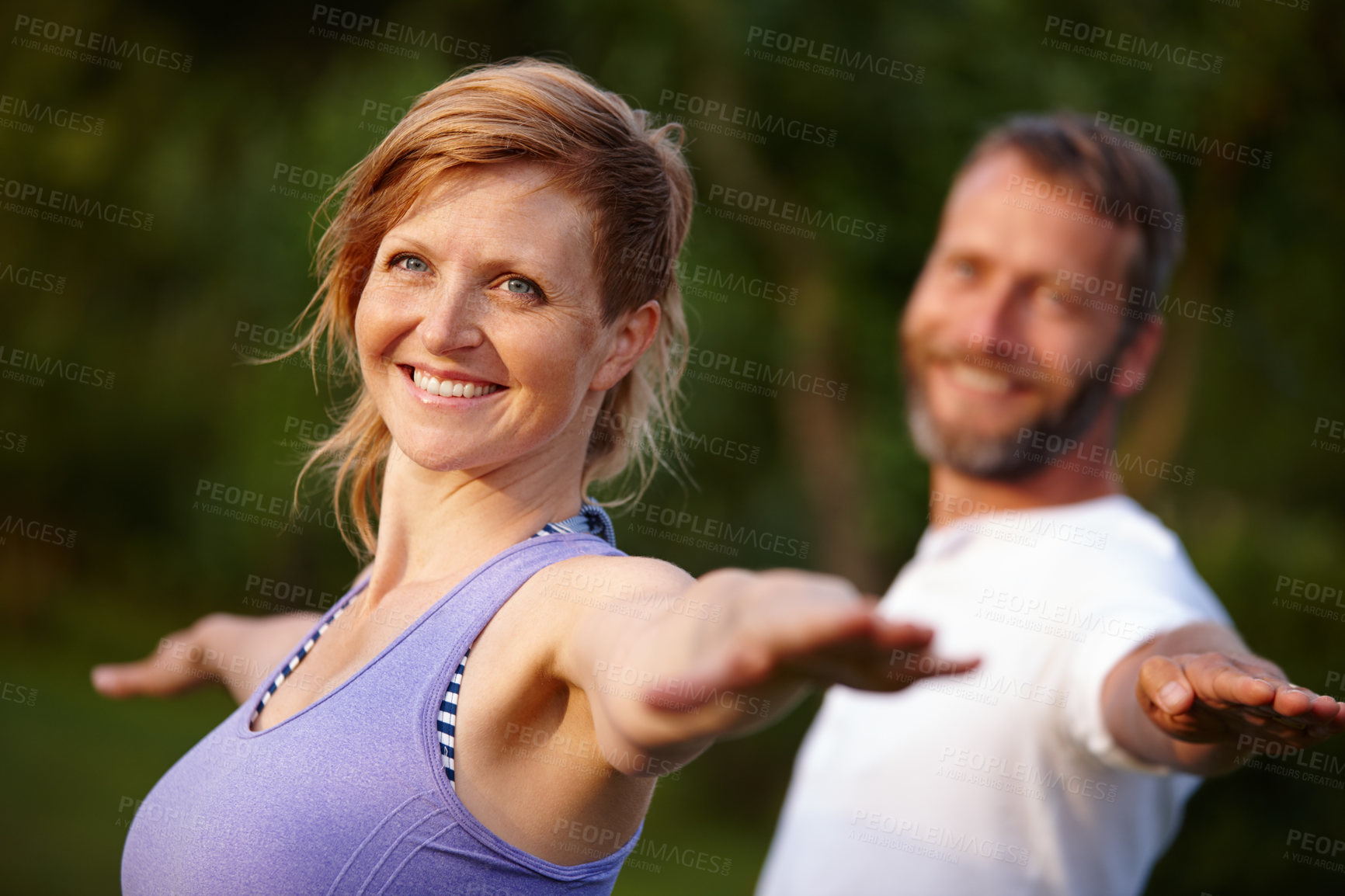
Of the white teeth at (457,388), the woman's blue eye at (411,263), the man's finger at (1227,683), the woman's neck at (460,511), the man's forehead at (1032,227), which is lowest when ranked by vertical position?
the woman's neck at (460,511)

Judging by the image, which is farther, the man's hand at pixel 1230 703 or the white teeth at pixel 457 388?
the white teeth at pixel 457 388

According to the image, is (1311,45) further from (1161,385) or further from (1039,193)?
(1039,193)

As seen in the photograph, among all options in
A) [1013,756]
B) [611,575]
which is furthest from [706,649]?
[1013,756]

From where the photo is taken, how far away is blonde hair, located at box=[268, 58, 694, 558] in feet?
5.29

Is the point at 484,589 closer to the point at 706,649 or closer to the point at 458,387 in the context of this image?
the point at 458,387

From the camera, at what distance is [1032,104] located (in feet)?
24.4

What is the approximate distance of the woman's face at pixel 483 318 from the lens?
1583 mm

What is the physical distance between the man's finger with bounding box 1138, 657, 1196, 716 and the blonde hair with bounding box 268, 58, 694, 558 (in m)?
0.87

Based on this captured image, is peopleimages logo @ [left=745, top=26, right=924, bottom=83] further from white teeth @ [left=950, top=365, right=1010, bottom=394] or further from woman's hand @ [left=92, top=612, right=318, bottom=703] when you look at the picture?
woman's hand @ [left=92, top=612, right=318, bottom=703]

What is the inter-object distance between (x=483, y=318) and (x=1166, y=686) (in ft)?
3.35

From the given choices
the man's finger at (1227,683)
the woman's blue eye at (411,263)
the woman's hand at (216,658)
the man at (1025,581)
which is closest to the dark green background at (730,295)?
the man at (1025,581)

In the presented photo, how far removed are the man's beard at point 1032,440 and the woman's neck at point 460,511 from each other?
191 centimetres

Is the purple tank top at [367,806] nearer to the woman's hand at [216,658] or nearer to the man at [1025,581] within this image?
the woman's hand at [216,658]

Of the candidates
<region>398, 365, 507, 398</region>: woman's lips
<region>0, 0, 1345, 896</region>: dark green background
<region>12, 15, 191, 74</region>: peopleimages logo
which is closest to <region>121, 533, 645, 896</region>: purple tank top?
<region>398, 365, 507, 398</region>: woman's lips
